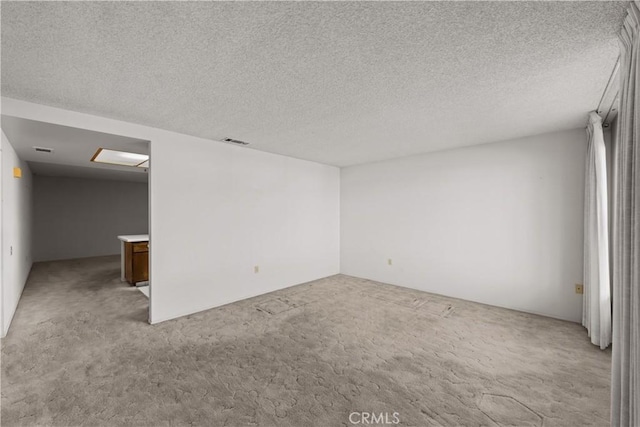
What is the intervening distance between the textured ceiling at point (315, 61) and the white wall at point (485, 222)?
760 millimetres

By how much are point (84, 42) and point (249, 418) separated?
8.81ft

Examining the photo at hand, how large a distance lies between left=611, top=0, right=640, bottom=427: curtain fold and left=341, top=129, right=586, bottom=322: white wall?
7.94 feet

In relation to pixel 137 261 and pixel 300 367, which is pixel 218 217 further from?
pixel 300 367

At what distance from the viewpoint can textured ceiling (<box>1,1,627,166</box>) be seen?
1.46 m

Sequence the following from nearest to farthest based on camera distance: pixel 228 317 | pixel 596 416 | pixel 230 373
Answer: pixel 596 416 → pixel 230 373 → pixel 228 317

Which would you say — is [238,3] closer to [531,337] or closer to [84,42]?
[84,42]

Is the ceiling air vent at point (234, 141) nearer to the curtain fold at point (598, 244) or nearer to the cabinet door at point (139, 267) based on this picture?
the cabinet door at point (139, 267)

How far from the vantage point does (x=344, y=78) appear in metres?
2.16

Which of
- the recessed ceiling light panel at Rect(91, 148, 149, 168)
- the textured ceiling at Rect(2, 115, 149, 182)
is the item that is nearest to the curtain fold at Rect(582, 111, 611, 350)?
the textured ceiling at Rect(2, 115, 149, 182)

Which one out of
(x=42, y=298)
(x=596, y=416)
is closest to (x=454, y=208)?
(x=596, y=416)

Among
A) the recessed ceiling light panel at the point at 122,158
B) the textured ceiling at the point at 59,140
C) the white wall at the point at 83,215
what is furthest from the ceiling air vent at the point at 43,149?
the white wall at the point at 83,215

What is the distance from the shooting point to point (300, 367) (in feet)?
8.02

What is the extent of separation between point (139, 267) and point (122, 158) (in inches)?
82.7

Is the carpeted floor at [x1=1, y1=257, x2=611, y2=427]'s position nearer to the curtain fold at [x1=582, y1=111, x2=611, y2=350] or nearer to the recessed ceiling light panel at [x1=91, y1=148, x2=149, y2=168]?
the curtain fold at [x1=582, y1=111, x2=611, y2=350]
